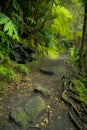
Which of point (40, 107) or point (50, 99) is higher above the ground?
point (40, 107)

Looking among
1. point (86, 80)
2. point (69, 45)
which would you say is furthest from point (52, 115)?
point (69, 45)

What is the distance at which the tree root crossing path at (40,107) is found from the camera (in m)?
4.95

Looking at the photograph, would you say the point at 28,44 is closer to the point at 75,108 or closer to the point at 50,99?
the point at 50,99

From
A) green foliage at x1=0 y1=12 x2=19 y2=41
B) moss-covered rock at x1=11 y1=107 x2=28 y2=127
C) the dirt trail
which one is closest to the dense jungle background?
green foliage at x1=0 y1=12 x2=19 y2=41

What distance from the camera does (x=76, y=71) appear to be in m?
9.29

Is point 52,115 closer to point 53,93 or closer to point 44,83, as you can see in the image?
point 53,93

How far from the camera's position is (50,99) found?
6.15 metres

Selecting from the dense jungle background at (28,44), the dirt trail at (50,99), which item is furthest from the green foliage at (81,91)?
the dirt trail at (50,99)

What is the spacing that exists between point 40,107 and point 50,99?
2.43ft

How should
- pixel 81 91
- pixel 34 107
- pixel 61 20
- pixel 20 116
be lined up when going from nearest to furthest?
pixel 20 116 → pixel 34 107 → pixel 81 91 → pixel 61 20

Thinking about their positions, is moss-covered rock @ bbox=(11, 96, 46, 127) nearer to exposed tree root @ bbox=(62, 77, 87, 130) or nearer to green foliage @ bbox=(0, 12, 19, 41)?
exposed tree root @ bbox=(62, 77, 87, 130)

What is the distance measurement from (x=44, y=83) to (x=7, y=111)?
2.31m

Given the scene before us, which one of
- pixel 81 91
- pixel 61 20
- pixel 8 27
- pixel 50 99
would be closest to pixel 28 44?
pixel 81 91

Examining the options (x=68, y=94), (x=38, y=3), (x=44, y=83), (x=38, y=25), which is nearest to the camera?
(x=68, y=94)
